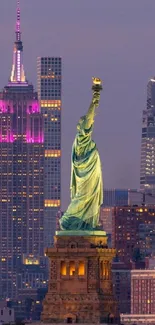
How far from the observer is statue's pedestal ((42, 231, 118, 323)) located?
69312mm

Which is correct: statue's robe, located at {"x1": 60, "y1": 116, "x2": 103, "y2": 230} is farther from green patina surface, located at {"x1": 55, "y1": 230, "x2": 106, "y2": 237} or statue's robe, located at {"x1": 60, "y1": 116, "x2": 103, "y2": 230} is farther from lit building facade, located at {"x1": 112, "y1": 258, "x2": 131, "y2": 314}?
lit building facade, located at {"x1": 112, "y1": 258, "x2": 131, "y2": 314}

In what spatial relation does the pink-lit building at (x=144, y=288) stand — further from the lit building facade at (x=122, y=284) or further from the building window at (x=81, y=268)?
the building window at (x=81, y=268)

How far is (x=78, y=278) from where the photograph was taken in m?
69.6

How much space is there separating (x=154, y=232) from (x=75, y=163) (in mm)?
116649

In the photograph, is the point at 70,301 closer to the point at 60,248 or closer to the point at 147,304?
Result: the point at 60,248

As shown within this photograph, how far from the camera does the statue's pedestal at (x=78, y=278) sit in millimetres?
69312

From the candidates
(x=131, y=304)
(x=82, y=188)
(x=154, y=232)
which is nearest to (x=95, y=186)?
(x=82, y=188)

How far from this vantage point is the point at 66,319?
2714 inches

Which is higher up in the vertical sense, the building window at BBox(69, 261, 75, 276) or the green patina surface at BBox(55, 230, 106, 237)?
the green patina surface at BBox(55, 230, 106, 237)

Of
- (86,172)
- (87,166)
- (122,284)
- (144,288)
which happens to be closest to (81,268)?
(86,172)

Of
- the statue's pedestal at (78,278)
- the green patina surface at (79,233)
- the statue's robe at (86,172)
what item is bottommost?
the statue's pedestal at (78,278)

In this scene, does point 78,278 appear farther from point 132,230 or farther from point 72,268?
point 132,230

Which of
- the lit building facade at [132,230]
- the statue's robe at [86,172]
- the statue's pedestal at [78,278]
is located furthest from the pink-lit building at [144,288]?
the statue's pedestal at [78,278]

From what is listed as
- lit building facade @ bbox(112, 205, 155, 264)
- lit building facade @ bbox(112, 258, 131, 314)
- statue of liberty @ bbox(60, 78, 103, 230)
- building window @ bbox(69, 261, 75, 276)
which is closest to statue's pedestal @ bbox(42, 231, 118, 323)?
building window @ bbox(69, 261, 75, 276)
